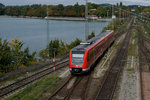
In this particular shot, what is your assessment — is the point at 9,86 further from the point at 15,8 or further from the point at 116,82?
the point at 15,8

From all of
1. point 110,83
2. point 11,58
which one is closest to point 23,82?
point 11,58

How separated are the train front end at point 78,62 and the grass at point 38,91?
6.63 ft

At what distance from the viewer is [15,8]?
655 feet

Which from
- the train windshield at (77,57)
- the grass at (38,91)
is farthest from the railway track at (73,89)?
the train windshield at (77,57)

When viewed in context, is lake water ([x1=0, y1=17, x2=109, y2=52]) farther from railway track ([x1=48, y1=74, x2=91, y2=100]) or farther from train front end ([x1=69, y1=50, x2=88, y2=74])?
railway track ([x1=48, y1=74, x2=91, y2=100])

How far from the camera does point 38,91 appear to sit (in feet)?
56.1

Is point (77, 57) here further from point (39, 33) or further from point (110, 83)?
point (39, 33)

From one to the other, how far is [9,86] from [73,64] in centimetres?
630

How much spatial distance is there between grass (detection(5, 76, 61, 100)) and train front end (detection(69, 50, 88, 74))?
202 centimetres

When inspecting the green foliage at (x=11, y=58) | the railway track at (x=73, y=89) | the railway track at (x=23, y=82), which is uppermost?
the green foliage at (x=11, y=58)

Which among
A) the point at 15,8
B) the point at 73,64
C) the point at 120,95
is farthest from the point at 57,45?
the point at 15,8

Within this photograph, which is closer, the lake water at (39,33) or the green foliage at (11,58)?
the green foliage at (11,58)

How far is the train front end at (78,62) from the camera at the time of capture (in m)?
20.5

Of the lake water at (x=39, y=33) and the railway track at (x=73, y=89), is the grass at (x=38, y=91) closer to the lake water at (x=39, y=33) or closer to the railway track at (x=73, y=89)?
the railway track at (x=73, y=89)
